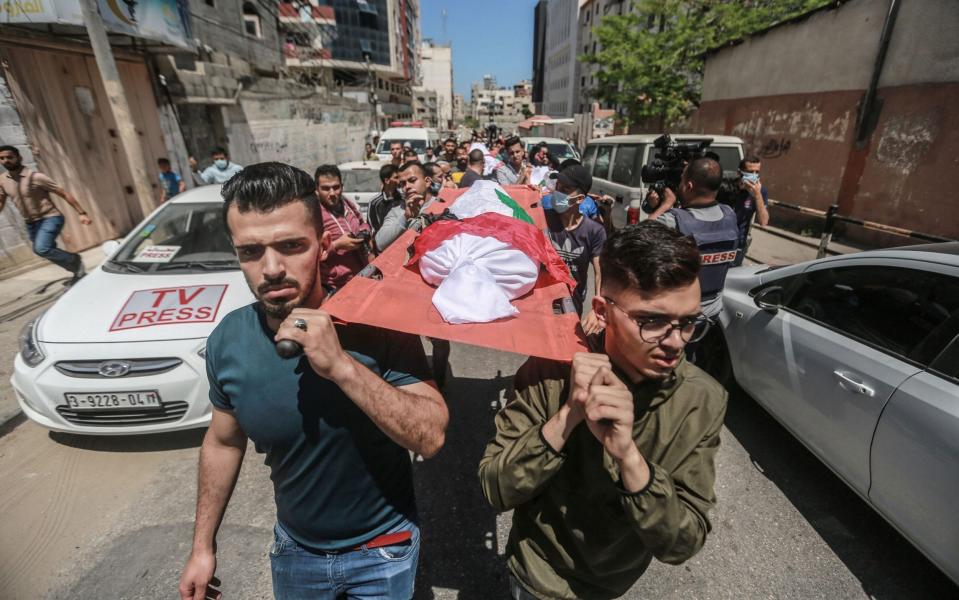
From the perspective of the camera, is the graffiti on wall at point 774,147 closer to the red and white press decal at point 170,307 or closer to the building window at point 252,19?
the red and white press decal at point 170,307

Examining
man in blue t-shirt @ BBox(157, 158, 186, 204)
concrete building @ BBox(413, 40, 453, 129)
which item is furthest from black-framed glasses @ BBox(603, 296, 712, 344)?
concrete building @ BBox(413, 40, 453, 129)

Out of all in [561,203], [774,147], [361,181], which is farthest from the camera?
[774,147]

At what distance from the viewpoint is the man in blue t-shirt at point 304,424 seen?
4.31ft

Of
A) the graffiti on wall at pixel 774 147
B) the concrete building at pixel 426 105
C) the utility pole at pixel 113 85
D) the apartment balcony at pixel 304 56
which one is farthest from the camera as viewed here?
the concrete building at pixel 426 105

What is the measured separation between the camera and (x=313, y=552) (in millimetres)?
1459

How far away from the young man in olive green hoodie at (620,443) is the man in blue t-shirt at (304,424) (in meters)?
Answer: 0.31

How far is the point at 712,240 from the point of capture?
3.07 metres

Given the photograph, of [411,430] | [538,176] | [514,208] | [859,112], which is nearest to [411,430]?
[411,430]

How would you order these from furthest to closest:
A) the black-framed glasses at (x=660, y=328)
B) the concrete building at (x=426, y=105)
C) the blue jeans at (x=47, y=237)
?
the concrete building at (x=426, y=105), the blue jeans at (x=47, y=237), the black-framed glasses at (x=660, y=328)

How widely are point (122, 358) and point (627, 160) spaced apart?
7163 millimetres

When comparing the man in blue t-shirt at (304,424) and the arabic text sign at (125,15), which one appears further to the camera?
the arabic text sign at (125,15)

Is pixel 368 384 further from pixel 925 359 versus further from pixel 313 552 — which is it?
pixel 925 359

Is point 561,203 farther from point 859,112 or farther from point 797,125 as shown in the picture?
point 797,125

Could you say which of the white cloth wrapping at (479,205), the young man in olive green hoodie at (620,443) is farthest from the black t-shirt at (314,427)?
the white cloth wrapping at (479,205)
